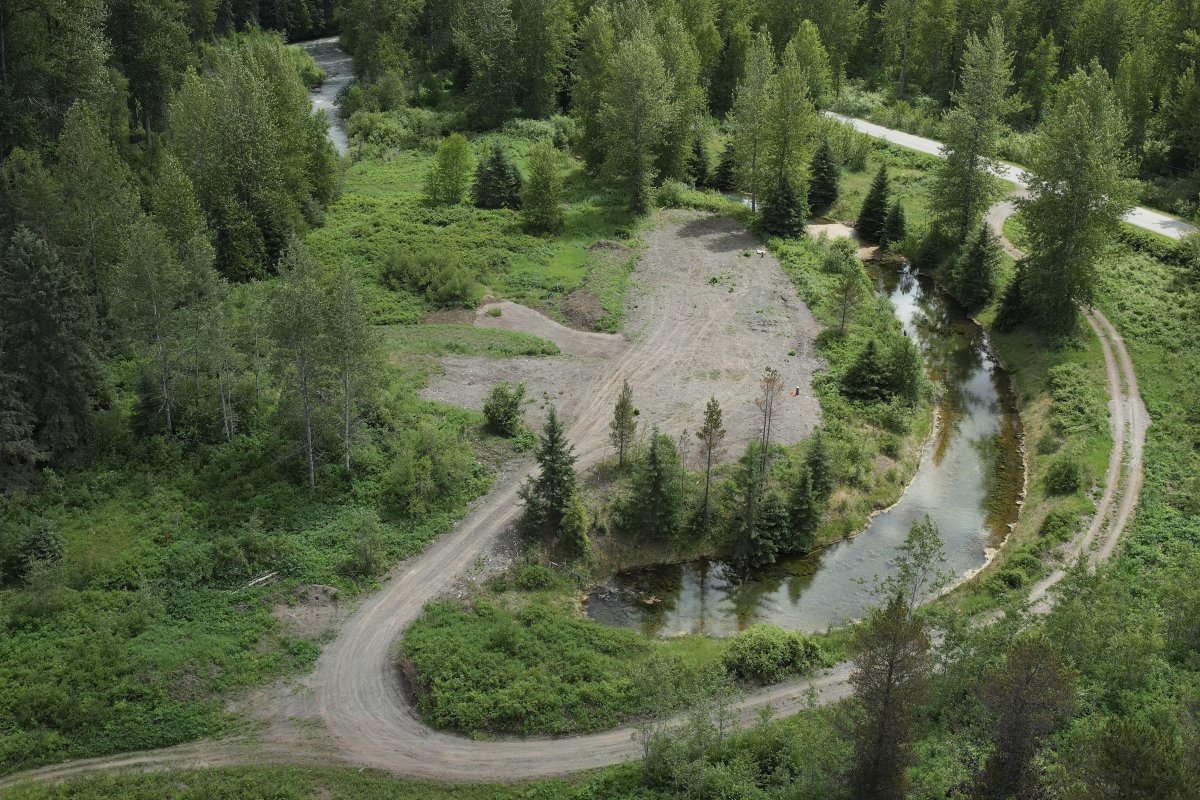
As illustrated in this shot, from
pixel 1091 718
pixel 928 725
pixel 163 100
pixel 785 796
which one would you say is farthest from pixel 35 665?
pixel 163 100

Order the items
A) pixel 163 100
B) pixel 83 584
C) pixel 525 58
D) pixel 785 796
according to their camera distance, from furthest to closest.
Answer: pixel 525 58, pixel 163 100, pixel 83 584, pixel 785 796

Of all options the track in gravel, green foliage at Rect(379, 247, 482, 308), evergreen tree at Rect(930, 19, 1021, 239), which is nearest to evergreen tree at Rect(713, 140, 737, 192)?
evergreen tree at Rect(930, 19, 1021, 239)

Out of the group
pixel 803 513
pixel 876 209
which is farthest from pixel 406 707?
pixel 876 209

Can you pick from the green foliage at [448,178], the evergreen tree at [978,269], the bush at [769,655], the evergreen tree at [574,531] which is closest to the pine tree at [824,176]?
the evergreen tree at [978,269]

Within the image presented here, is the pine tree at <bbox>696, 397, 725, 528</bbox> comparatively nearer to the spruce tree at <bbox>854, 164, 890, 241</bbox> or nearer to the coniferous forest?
the coniferous forest

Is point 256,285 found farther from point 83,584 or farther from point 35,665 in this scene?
point 35,665

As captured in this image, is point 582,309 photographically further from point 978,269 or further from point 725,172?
point 725,172
